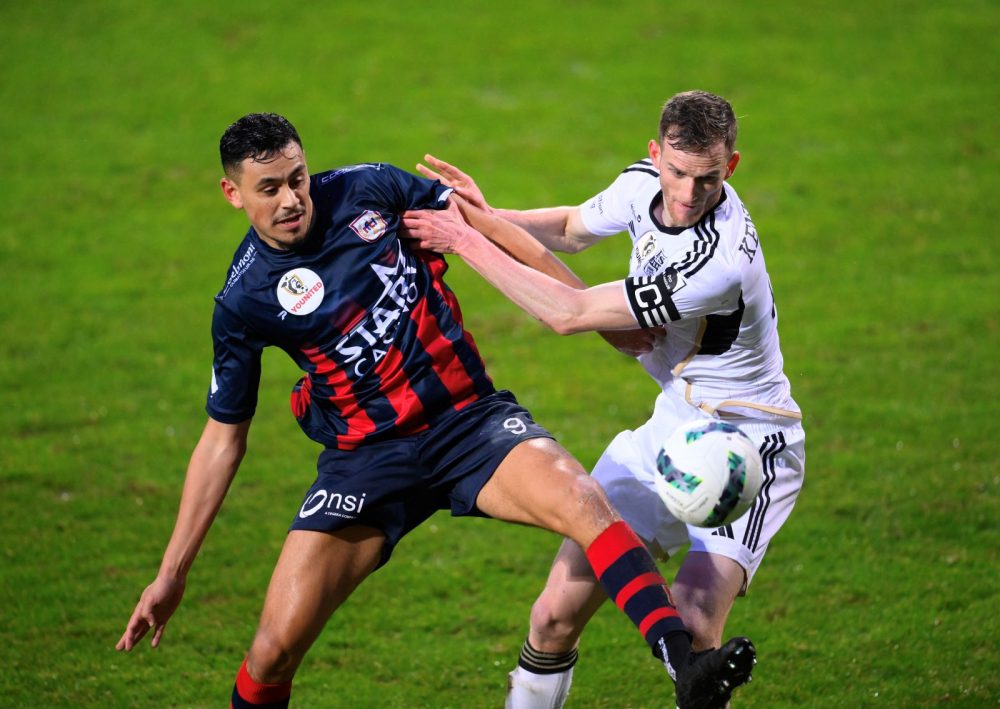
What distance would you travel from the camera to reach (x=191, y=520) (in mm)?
5438

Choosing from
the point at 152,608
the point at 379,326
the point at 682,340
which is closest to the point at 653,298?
the point at 682,340

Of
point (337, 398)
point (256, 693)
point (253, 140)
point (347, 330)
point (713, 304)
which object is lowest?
point (256, 693)

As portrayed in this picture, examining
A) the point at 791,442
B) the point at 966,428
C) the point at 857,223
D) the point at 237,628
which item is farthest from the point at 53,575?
the point at 857,223

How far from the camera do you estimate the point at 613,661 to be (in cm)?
670

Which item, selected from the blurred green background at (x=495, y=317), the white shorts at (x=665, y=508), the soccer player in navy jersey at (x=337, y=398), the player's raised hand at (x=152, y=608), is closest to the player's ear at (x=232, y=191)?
the soccer player in navy jersey at (x=337, y=398)

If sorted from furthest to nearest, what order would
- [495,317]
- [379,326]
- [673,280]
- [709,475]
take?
1. [495,317]
2. [379,326]
3. [673,280]
4. [709,475]

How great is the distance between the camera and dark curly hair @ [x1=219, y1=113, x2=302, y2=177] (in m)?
5.20

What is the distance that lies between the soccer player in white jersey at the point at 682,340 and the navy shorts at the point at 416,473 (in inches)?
20.9

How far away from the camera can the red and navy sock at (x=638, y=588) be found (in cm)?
453

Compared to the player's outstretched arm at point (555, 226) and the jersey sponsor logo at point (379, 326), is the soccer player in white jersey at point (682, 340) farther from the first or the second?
the player's outstretched arm at point (555, 226)

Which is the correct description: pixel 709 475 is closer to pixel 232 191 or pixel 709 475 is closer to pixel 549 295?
pixel 549 295

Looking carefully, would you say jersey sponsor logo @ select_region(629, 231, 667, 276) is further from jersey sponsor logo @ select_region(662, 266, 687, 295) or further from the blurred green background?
the blurred green background

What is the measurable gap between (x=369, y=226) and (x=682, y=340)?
4.98 feet

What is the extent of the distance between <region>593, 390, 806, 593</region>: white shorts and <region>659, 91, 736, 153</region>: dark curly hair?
4.06 ft
